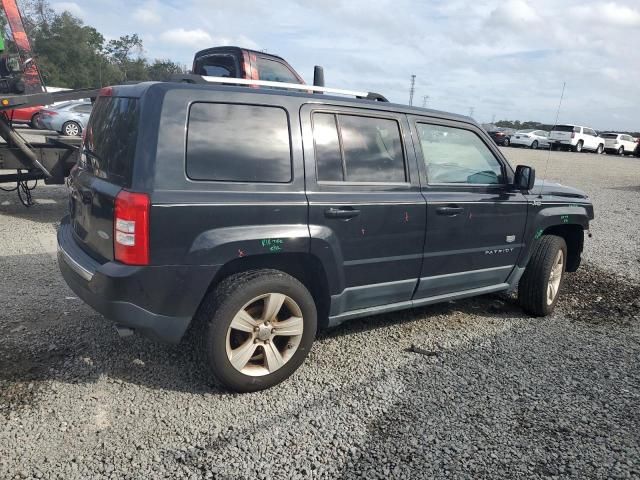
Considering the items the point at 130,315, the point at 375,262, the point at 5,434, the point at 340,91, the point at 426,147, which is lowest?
the point at 5,434

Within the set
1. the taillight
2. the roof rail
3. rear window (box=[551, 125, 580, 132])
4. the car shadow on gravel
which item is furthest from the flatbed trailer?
rear window (box=[551, 125, 580, 132])

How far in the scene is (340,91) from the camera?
385 cm

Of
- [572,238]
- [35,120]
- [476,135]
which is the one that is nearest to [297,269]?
[476,135]

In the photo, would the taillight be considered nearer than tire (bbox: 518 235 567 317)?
Yes

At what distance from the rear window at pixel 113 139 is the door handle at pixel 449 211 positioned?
2.18 metres

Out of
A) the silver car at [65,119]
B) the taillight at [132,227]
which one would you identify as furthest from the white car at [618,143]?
the taillight at [132,227]

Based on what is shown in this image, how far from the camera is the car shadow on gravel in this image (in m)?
3.20

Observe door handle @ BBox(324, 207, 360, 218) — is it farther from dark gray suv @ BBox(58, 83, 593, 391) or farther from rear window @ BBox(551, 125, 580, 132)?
rear window @ BBox(551, 125, 580, 132)

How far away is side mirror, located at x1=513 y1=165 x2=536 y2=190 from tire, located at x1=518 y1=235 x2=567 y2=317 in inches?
30.0

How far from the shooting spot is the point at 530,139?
3356cm

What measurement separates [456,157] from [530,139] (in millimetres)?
32736

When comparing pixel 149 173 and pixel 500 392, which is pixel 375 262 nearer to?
pixel 500 392

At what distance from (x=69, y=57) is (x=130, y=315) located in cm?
3722

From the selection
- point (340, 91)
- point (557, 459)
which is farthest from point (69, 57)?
point (557, 459)
